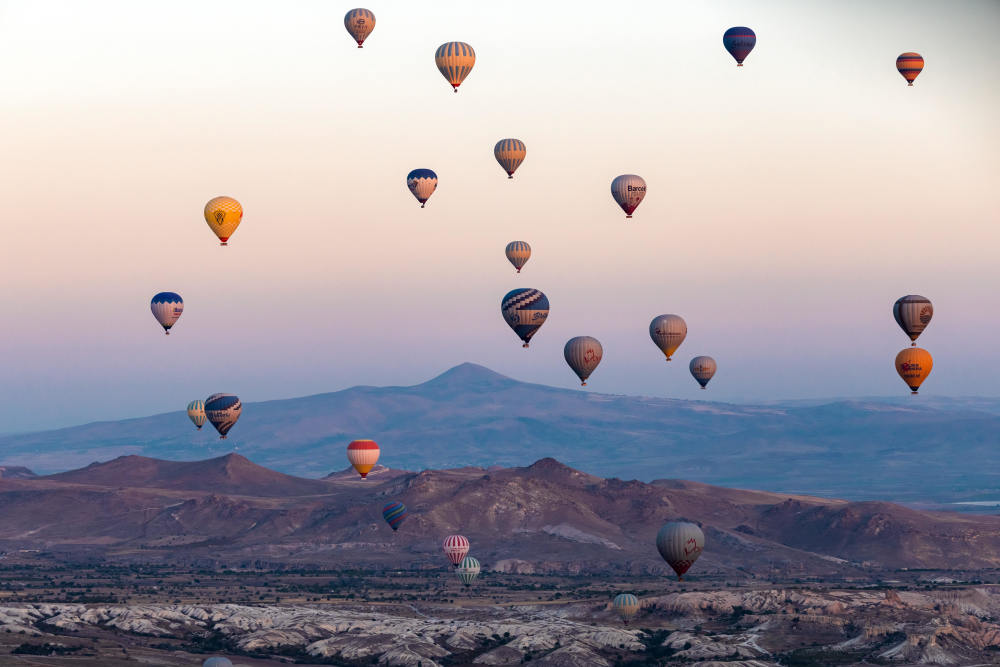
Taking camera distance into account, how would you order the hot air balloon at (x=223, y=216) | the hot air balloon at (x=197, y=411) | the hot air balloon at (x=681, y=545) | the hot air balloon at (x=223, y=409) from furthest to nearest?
the hot air balloon at (x=197, y=411)
the hot air balloon at (x=223, y=409)
the hot air balloon at (x=223, y=216)
the hot air balloon at (x=681, y=545)

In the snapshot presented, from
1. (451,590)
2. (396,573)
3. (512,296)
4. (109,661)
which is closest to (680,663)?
(512,296)

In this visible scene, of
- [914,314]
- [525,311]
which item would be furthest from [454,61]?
[914,314]

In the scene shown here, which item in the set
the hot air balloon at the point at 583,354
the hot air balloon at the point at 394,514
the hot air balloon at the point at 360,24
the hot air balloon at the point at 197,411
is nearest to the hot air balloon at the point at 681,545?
the hot air balloon at the point at 583,354

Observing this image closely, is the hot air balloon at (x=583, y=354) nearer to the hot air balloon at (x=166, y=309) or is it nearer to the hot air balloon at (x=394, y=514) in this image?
the hot air balloon at (x=166, y=309)

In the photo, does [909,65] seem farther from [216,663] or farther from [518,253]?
[216,663]

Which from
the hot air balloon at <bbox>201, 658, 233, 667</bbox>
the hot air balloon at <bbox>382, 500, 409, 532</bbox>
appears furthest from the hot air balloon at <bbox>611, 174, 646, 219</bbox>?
the hot air balloon at <bbox>382, 500, 409, 532</bbox>
